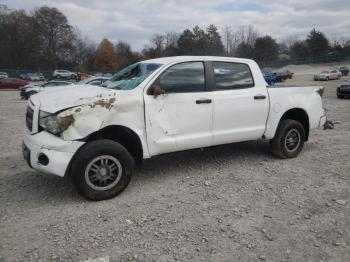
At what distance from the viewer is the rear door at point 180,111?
15.6 feet

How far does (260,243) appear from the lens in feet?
11.5

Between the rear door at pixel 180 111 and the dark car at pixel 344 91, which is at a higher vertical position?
the rear door at pixel 180 111

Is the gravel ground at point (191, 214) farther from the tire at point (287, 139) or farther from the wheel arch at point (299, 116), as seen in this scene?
the wheel arch at point (299, 116)

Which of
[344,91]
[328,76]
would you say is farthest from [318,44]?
[344,91]

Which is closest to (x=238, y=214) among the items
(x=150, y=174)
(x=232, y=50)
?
(x=150, y=174)

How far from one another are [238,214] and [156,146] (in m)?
1.43

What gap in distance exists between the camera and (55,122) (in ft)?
13.7

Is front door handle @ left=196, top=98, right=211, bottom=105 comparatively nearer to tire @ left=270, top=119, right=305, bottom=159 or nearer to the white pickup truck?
the white pickup truck

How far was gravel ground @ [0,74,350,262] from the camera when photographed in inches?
133

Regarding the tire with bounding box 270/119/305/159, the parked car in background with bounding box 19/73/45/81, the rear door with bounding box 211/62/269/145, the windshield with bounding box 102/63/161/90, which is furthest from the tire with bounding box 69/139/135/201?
the parked car in background with bounding box 19/73/45/81

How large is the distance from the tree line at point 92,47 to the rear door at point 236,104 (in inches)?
2682

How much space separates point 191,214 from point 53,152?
179 centimetres

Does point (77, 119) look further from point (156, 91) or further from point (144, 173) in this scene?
point (144, 173)

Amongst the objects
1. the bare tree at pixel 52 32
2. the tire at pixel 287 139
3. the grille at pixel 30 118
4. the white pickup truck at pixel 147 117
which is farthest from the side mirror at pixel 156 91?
the bare tree at pixel 52 32
